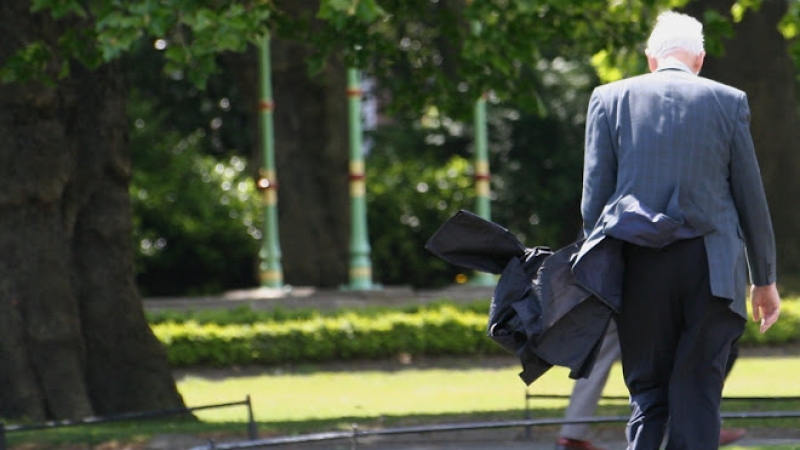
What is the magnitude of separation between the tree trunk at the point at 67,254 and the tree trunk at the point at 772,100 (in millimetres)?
11396

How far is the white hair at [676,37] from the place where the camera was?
19.9ft

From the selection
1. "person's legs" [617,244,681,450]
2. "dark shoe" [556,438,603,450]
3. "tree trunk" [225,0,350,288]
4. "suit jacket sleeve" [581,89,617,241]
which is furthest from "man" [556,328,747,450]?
"tree trunk" [225,0,350,288]

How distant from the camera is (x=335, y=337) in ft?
56.1

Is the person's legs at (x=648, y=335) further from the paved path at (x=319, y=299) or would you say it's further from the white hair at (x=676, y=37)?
the paved path at (x=319, y=299)

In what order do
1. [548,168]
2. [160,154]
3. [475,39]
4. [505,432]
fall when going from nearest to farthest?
1. [505,432]
2. [475,39]
3. [160,154]
4. [548,168]

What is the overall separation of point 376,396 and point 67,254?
390 centimetres

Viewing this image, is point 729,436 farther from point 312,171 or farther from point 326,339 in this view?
point 312,171

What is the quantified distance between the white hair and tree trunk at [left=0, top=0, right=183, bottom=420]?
571cm

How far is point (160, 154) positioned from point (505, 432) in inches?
692

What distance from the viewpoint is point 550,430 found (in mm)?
10094

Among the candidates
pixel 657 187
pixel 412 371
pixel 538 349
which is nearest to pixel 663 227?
pixel 657 187

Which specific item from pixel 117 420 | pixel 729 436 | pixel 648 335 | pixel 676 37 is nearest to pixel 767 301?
pixel 648 335

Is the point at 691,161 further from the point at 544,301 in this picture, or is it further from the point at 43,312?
the point at 43,312

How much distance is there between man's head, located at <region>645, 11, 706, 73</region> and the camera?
6.05m
